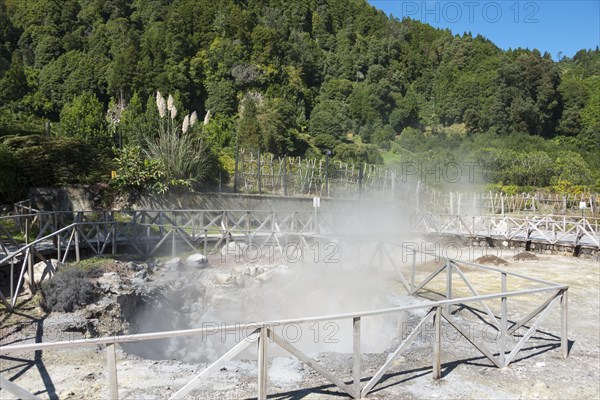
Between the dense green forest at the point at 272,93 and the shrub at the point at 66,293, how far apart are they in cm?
904

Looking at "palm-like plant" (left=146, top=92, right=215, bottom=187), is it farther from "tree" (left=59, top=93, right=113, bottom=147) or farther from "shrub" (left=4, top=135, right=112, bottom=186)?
"tree" (left=59, top=93, right=113, bottom=147)

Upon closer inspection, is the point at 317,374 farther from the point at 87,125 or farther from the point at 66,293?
the point at 87,125

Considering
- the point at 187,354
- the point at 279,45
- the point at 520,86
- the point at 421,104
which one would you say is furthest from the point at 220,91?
the point at 187,354

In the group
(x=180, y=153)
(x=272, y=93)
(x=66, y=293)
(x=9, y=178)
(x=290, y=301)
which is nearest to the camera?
(x=66, y=293)

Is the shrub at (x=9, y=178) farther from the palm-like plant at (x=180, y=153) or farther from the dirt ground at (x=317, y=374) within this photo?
the dirt ground at (x=317, y=374)

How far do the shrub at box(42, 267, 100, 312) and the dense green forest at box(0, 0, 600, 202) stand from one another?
356 inches

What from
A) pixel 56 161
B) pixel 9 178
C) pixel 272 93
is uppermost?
pixel 272 93

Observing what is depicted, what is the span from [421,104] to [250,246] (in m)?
62.2

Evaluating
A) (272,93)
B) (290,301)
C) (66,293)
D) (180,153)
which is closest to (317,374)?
(66,293)

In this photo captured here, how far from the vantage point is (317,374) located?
474cm

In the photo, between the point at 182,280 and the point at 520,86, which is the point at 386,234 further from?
the point at 520,86

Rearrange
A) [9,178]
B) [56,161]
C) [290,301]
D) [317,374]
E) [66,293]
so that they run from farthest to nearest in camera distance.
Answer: [56,161], [9,178], [290,301], [66,293], [317,374]

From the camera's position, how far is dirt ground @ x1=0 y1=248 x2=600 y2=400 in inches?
168

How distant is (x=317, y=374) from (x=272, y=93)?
48581mm
